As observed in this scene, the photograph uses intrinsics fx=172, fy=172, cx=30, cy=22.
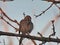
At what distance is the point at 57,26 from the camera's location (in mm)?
1206

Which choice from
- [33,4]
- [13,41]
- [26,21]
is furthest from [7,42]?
[26,21]

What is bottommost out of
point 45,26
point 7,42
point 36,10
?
point 7,42

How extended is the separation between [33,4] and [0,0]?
0.25m

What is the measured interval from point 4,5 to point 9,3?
4cm

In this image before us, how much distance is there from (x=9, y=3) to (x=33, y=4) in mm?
181

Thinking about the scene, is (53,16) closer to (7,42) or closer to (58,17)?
(58,17)

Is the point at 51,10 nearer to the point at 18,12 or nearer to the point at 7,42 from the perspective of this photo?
the point at 18,12

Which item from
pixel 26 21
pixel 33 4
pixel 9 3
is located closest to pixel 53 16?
pixel 33 4

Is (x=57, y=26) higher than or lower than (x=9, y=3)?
lower

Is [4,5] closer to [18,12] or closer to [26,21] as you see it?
[18,12]

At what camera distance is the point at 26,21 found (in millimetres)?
726

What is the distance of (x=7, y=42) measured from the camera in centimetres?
124

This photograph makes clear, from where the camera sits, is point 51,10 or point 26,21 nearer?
point 26,21

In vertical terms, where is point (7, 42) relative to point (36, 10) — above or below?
below
